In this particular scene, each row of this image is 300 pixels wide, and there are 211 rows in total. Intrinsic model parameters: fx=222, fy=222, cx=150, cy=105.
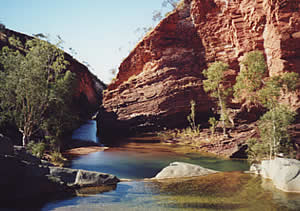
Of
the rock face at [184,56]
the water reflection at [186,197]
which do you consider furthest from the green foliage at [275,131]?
the rock face at [184,56]

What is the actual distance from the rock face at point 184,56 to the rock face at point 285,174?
539 inches

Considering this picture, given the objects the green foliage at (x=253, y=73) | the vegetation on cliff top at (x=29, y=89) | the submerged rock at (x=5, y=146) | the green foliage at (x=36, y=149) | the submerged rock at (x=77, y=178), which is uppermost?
the green foliage at (x=253, y=73)

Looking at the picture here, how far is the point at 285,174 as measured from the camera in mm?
8383

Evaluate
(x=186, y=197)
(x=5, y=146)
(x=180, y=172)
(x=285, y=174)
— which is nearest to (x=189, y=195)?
(x=186, y=197)

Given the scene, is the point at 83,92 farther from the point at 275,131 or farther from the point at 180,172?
the point at 275,131

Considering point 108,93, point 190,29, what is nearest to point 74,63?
point 108,93

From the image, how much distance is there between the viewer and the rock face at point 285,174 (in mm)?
8031

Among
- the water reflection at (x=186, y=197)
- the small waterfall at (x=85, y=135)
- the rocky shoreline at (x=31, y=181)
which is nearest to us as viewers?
the water reflection at (x=186, y=197)

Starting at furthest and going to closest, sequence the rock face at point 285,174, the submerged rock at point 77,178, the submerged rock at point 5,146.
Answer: the submerged rock at point 77,178 → the rock face at point 285,174 → the submerged rock at point 5,146

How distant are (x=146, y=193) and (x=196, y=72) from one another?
19199 millimetres

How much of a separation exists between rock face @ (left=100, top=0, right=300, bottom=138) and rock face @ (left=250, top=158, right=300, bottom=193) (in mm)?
13698

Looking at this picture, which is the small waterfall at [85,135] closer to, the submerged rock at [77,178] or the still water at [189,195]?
the still water at [189,195]

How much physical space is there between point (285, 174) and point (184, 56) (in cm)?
1908

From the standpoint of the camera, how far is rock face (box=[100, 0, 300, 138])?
2203 centimetres
